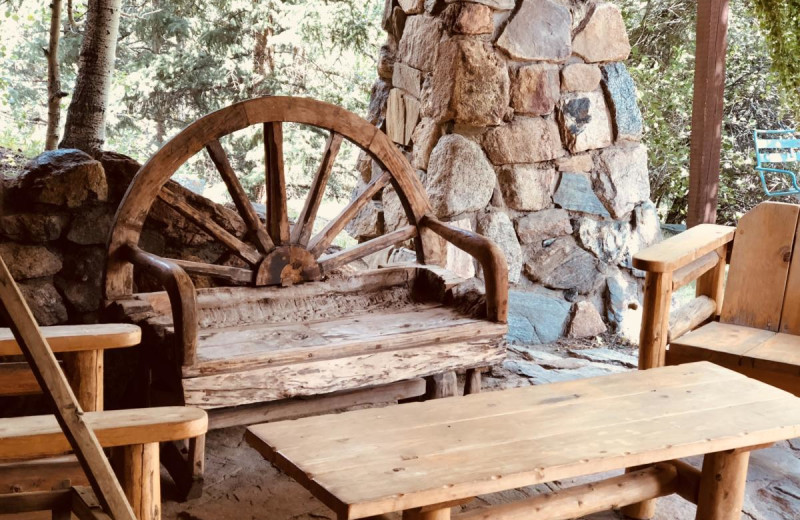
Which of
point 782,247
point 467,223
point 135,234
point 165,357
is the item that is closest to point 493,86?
point 467,223

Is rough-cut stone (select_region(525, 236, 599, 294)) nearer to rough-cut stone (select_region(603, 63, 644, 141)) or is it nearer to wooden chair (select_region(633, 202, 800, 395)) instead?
rough-cut stone (select_region(603, 63, 644, 141))

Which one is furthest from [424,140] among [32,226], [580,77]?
[32,226]

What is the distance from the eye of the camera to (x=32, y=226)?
3.02 metres

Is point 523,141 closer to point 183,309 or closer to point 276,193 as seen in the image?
point 276,193

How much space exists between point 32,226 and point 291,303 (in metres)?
0.96

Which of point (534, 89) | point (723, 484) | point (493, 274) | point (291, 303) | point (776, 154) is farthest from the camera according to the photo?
point (776, 154)

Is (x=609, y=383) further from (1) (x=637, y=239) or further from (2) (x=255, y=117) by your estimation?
(1) (x=637, y=239)

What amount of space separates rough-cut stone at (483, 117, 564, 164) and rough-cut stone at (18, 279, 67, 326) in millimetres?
1998

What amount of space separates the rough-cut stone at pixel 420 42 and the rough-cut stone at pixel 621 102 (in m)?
0.91

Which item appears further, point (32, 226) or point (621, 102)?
point (621, 102)

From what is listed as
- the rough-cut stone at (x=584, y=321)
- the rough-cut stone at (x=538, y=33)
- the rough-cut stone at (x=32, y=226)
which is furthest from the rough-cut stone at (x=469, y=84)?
the rough-cut stone at (x=32, y=226)

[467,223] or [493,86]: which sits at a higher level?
[493,86]

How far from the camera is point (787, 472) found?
2838 millimetres

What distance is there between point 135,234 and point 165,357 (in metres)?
0.51
